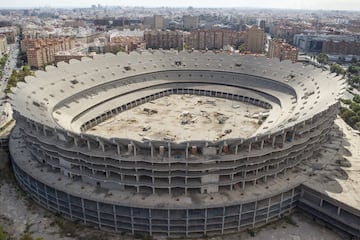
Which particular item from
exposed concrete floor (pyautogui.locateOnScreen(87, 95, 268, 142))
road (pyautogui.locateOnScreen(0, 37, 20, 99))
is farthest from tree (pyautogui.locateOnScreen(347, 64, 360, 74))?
road (pyautogui.locateOnScreen(0, 37, 20, 99))

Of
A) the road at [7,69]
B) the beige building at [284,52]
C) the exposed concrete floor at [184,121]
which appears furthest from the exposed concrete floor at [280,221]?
the beige building at [284,52]

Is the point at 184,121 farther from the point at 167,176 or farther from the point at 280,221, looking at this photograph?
the point at 280,221

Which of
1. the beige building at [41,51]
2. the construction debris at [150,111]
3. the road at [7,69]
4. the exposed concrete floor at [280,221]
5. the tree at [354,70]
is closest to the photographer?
the exposed concrete floor at [280,221]

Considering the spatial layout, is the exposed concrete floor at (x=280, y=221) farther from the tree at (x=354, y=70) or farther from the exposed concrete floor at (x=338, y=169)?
the tree at (x=354, y=70)

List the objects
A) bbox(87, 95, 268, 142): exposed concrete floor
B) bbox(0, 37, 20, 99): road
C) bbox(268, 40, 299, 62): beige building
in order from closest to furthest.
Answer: bbox(87, 95, 268, 142): exposed concrete floor, bbox(0, 37, 20, 99): road, bbox(268, 40, 299, 62): beige building

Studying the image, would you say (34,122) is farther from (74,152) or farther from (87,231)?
(87,231)

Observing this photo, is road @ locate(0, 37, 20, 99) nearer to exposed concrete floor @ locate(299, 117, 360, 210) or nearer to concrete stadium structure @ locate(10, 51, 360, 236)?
concrete stadium structure @ locate(10, 51, 360, 236)

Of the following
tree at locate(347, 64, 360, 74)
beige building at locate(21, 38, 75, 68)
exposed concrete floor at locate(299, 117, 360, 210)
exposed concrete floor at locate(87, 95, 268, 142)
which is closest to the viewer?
exposed concrete floor at locate(299, 117, 360, 210)

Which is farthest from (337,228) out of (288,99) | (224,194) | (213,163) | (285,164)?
(288,99)
